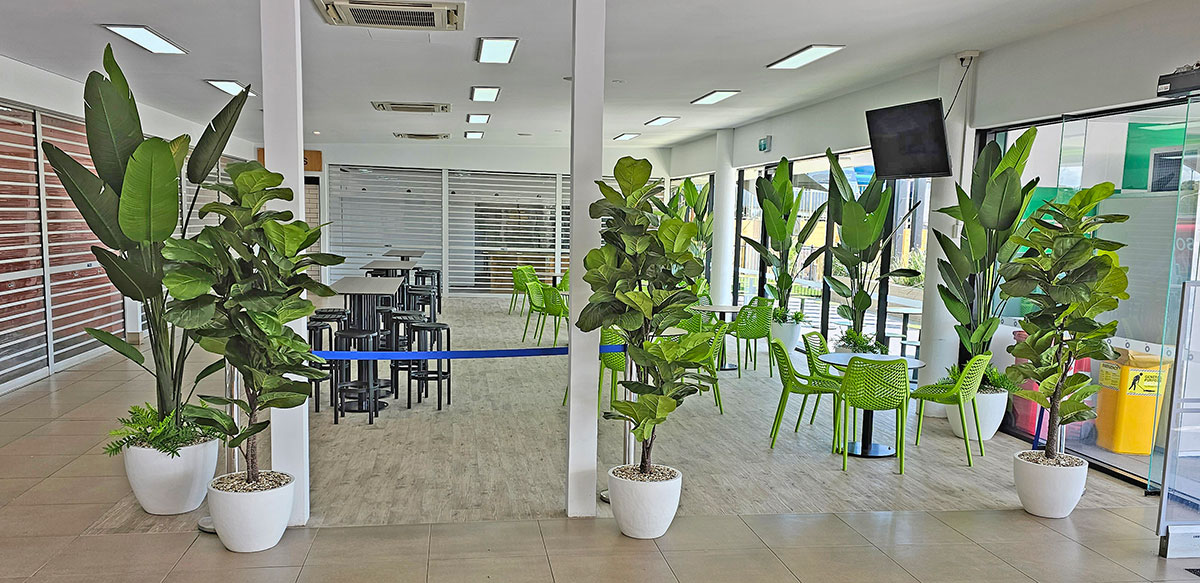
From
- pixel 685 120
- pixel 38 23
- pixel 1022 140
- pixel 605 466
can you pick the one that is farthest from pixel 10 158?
pixel 1022 140

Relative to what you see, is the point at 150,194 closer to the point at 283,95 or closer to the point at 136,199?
the point at 136,199

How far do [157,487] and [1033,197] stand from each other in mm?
5986

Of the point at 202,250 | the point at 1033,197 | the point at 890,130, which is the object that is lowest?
the point at 202,250

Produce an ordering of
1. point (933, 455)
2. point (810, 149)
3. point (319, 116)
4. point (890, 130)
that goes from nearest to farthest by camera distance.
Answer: point (933, 455) < point (890, 130) < point (810, 149) < point (319, 116)

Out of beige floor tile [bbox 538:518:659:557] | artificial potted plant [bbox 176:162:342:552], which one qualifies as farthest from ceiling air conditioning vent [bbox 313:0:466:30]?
beige floor tile [bbox 538:518:659:557]

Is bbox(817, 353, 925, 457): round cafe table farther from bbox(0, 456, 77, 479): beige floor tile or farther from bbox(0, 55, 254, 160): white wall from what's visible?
bbox(0, 55, 254, 160): white wall

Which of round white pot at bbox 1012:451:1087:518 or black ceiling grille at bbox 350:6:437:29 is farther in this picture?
black ceiling grille at bbox 350:6:437:29

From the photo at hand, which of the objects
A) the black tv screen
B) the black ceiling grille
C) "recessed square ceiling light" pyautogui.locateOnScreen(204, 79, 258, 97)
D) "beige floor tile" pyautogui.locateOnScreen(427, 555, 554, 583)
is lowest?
"beige floor tile" pyautogui.locateOnScreen(427, 555, 554, 583)

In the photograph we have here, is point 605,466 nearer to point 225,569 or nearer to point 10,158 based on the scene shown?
point 225,569

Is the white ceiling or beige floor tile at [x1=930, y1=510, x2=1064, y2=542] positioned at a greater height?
the white ceiling

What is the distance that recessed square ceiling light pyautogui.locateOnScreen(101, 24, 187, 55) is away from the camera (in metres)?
5.48

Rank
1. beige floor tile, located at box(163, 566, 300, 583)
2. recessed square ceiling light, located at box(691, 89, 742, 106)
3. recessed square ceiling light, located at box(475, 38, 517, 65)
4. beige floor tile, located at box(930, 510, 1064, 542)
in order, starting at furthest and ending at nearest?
recessed square ceiling light, located at box(691, 89, 742, 106)
recessed square ceiling light, located at box(475, 38, 517, 65)
beige floor tile, located at box(930, 510, 1064, 542)
beige floor tile, located at box(163, 566, 300, 583)

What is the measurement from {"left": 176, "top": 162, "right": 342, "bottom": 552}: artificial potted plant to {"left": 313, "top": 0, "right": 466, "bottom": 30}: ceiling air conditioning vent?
1.35m

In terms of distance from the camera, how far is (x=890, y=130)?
6.66 m
